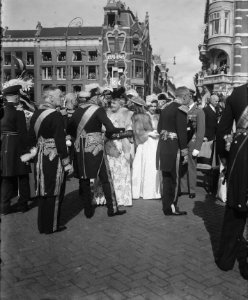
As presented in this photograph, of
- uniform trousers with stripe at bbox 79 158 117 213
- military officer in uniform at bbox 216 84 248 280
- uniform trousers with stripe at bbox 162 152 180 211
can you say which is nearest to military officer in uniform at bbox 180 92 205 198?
uniform trousers with stripe at bbox 162 152 180 211

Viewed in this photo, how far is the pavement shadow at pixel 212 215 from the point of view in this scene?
4.86m

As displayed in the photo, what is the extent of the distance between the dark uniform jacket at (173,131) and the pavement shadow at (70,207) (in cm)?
159

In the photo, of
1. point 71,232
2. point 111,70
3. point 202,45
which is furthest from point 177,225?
point 111,70

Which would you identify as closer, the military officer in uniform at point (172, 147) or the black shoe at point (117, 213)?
the military officer in uniform at point (172, 147)

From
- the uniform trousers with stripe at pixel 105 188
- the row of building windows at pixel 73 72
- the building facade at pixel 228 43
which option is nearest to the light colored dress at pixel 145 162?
the uniform trousers with stripe at pixel 105 188

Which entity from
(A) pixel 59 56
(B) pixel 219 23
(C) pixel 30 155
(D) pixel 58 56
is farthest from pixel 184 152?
(A) pixel 59 56

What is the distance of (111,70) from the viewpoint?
52188mm

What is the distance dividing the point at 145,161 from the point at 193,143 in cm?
116

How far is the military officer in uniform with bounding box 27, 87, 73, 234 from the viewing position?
15.8 feet

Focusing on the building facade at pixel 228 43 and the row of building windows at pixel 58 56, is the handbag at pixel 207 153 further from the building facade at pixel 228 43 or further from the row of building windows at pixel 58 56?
the row of building windows at pixel 58 56

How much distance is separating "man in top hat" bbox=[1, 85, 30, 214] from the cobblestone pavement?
1.18 feet

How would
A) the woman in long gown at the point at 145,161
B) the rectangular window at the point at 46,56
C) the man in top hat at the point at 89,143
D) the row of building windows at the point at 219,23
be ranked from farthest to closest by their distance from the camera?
the rectangular window at the point at 46,56, the row of building windows at the point at 219,23, the woman in long gown at the point at 145,161, the man in top hat at the point at 89,143

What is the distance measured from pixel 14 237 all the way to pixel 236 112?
123 inches

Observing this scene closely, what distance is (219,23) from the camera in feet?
128
